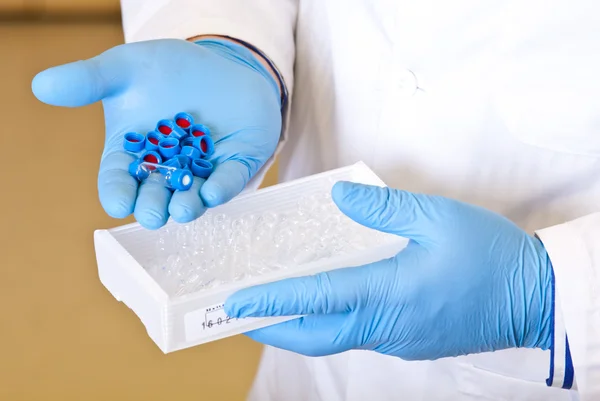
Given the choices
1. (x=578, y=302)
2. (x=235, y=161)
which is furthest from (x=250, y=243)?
(x=578, y=302)

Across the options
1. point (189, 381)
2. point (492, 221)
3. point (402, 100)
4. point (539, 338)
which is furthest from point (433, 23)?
point (189, 381)

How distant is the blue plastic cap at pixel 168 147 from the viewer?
778 mm

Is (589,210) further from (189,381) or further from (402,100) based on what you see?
(189,381)

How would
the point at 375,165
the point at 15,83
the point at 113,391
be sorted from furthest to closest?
the point at 15,83, the point at 113,391, the point at 375,165

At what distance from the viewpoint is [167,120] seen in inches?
32.2

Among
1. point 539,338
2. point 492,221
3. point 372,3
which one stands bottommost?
point 539,338

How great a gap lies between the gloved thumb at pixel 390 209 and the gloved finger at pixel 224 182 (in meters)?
0.11

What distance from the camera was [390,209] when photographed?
28.0 inches

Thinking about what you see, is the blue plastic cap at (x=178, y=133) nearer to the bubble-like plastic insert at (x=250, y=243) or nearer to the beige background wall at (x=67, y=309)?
the bubble-like plastic insert at (x=250, y=243)

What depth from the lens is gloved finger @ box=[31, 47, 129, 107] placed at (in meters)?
0.76

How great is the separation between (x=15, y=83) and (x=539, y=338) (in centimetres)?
277

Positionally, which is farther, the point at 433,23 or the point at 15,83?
the point at 15,83

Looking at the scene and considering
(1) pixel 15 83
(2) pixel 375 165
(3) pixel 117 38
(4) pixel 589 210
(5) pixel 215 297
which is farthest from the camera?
(3) pixel 117 38

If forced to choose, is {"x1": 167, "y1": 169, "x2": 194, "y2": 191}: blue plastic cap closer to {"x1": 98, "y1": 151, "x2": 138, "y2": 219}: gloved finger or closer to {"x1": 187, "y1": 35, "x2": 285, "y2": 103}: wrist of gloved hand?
{"x1": 98, "y1": 151, "x2": 138, "y2": 219}: gloved finger
